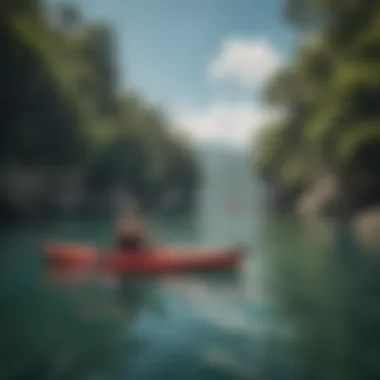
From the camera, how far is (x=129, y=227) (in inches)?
104

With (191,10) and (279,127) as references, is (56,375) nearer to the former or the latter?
(279,127)

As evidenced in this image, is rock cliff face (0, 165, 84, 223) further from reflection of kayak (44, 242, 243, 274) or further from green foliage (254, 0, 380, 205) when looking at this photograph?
green foliage (254, 0, 380, 205)

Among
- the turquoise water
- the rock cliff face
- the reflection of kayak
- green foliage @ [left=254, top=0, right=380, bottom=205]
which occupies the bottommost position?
the turquoise water

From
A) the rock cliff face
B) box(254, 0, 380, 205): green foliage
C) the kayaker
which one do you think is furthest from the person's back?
box(254, 0, 380, 205): green foliage

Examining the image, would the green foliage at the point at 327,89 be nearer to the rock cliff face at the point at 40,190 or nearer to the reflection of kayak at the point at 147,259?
the reflection of kayak at the point at 147,259

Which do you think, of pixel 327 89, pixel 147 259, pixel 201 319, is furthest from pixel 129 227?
pixel 327 89

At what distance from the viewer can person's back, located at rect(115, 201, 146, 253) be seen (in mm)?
2629

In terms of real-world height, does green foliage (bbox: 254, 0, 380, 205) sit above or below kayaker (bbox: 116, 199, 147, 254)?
above

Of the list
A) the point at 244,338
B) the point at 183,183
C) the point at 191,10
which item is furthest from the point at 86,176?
the point at 244,338

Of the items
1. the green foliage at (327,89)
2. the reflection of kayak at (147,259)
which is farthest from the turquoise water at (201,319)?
the green foliage at (327,89)

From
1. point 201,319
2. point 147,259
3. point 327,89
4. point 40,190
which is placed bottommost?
point 201,319

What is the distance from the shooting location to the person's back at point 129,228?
104 inches

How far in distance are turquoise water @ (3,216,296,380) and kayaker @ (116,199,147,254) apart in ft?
0.28

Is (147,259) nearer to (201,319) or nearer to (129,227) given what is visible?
(129,227)
